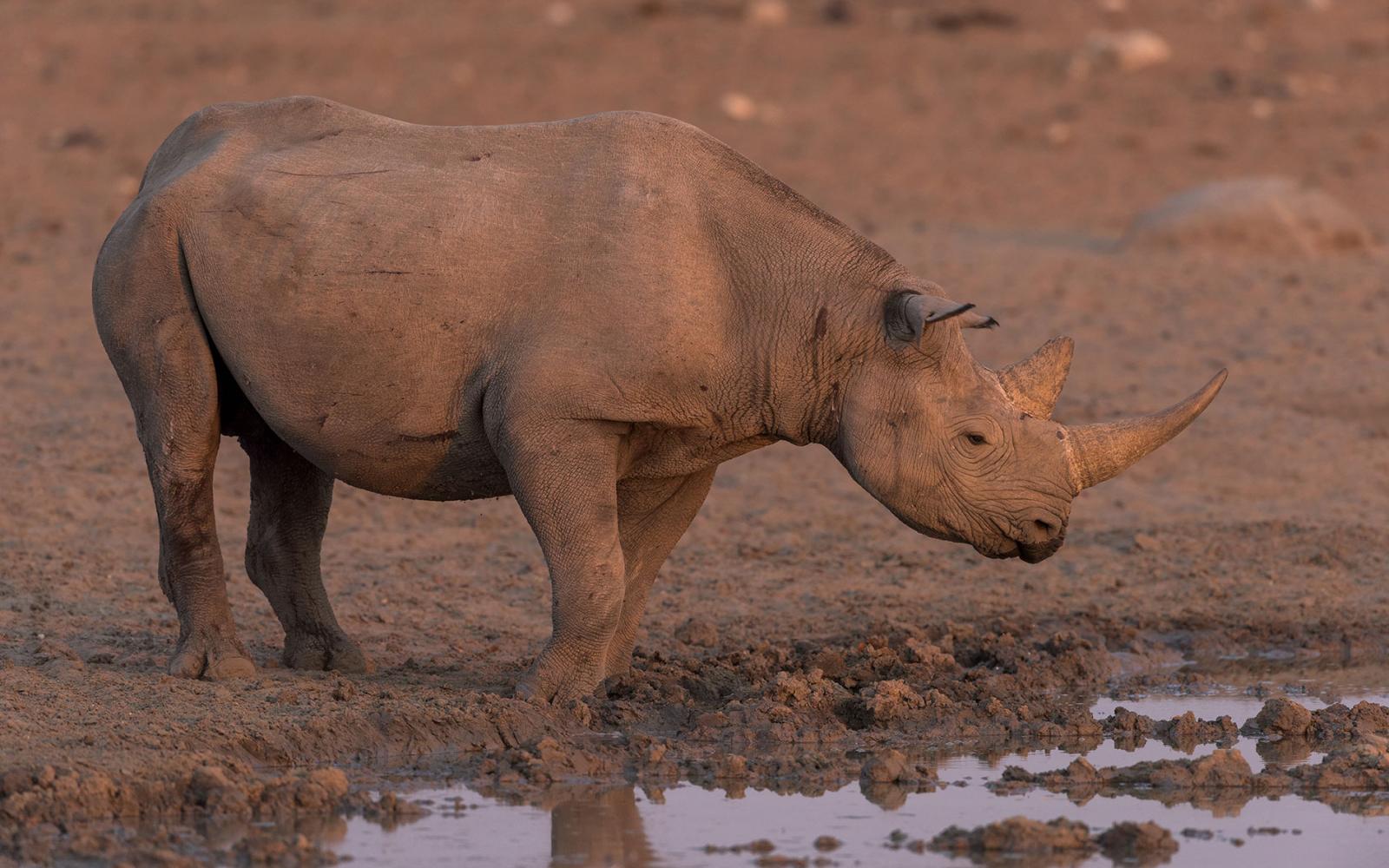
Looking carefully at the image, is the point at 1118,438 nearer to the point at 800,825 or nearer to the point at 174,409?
the point at 800,825

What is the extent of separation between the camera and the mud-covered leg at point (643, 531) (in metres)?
7.78

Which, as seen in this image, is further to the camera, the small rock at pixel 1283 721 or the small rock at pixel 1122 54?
the small rock at pixel 1122 54

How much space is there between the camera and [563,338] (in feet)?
23.0

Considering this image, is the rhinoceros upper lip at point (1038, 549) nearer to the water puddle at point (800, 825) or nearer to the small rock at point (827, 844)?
the water puddle at point (800, 825)

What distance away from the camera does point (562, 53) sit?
20.6 m

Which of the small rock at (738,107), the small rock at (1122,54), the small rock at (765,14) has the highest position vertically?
the small rock at (765,14)

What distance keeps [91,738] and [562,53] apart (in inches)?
575

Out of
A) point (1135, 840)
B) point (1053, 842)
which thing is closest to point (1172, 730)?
point (1135, 840)

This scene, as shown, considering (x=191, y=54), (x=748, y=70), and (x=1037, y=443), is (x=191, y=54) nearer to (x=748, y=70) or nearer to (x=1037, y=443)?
(x=748, y=70)

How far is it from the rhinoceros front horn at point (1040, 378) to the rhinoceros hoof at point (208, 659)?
2.71m

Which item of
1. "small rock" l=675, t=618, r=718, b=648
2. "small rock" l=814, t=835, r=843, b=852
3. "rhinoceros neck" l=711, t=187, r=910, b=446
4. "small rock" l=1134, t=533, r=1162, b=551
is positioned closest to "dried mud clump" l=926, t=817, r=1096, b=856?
"small rock" l=814, t=835, r=843, b=852

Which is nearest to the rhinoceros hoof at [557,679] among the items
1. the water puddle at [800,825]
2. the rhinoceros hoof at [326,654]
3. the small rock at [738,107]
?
the water puddle at [800,825]

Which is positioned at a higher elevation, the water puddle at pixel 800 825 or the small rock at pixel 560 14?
the small rock at pixel 560 14

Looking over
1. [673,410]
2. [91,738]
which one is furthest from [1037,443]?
[91,738]
